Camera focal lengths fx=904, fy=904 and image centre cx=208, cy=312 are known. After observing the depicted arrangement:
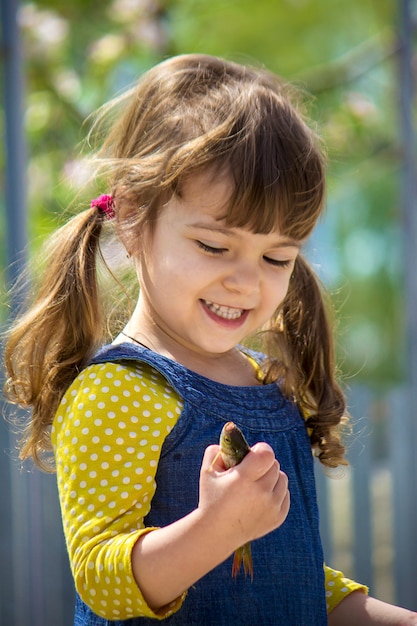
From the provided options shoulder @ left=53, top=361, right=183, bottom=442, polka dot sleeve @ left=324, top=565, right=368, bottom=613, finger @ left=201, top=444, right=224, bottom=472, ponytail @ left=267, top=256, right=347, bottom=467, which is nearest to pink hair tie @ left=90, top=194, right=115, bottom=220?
shoulder @ left=53, top=361, right=183, bottom=442

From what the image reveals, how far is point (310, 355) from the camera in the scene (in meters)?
2.08

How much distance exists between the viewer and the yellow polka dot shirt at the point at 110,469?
4.62ft

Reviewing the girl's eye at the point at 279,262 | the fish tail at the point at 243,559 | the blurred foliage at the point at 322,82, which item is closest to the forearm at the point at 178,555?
the fish tail at the point at 243,559

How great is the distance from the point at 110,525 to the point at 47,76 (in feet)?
13.1

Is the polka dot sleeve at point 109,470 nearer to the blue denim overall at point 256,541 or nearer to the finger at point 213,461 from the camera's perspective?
the blue denim overall at point 256,541

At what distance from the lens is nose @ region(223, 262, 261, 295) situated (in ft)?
5.34

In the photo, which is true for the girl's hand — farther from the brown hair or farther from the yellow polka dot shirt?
the brown hair

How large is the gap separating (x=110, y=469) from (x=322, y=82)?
424cm

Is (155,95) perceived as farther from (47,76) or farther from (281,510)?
(47,76)

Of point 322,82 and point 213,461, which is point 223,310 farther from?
point 322,82

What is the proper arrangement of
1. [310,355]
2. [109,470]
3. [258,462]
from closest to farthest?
[258,462], [109,470], [310,355]

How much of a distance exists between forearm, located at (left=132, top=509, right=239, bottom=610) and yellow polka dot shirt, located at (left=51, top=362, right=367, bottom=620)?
0.02m

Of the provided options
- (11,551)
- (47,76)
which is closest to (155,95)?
(11,551)

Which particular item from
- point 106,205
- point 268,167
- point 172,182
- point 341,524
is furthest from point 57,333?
point 341,524
